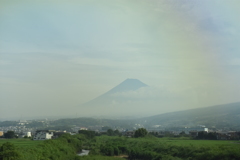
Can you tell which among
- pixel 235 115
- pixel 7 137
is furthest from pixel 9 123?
pixel 235 115

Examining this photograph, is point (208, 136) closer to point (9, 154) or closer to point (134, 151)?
point (134, 151)

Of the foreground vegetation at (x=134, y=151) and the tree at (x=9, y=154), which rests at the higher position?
the tree at (x=9, y=154)

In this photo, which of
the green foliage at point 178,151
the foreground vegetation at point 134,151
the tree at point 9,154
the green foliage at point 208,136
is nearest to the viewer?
the tree at point 9,154

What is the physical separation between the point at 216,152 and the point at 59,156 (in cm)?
1007

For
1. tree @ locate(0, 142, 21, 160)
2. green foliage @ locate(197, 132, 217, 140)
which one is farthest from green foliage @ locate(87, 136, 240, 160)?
tree @ locate(0, 142, 21, 160)

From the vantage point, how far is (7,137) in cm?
4328

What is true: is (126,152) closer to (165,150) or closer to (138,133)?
(165,150)

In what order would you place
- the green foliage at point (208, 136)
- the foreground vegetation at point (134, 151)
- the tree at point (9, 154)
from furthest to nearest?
1. the green foliage at point (208, 136)
2. the foreground vegetation at point (134, 151)
3. the tree at point (9, 154)

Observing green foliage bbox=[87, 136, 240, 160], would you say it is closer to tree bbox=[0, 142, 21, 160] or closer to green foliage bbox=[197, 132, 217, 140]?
green foliage bbox=[197, 132, 217, 140]

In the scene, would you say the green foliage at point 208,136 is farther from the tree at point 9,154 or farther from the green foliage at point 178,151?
the tree at point 9,154

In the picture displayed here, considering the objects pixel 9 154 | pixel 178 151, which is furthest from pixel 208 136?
pixel 9 154

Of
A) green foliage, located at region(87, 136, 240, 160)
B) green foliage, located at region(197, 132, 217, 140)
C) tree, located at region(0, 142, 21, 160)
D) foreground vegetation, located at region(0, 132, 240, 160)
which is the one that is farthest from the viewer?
green foliage, located at region(197, 132, 217, 140)

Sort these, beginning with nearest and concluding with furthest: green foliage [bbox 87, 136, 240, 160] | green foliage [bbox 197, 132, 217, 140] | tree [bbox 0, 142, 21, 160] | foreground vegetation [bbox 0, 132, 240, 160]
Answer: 1. tree [bbox 0, 142, 21, 160]
2. foreground vegetation [bbox 0, 132, 240, 160]
3. green foliage [bbox 87, 136, 240, 160]
4. green foliage [bbox 197, 132, 217, 140]

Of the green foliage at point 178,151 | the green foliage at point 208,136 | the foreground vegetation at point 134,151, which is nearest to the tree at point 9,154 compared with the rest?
the foreground vegetation at point 134,151
